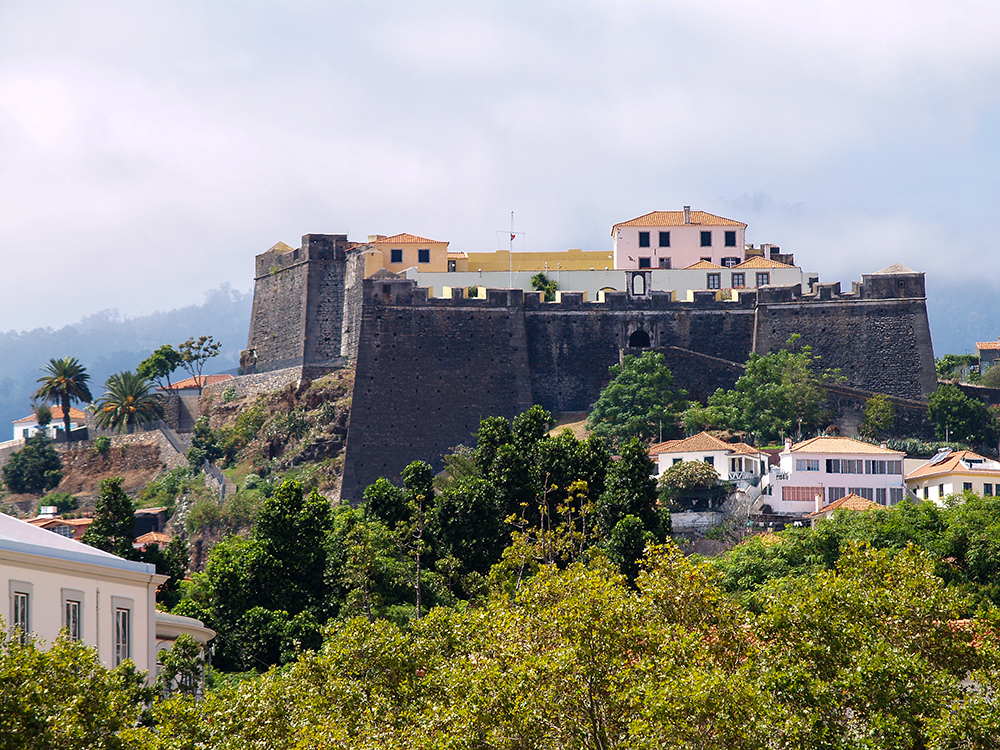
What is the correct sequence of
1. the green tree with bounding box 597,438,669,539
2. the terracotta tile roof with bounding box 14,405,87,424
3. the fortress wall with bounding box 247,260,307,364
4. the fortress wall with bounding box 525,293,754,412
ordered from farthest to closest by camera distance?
the terracotta tile roof with bounding box 14,405,87,424, the fortress wall with bounding box 247,260,307,364, the fortress wall with bounding box 525,293,754,412, the green tree with bounding box 597,438,669,539

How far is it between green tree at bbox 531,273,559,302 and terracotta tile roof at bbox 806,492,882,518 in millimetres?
19476

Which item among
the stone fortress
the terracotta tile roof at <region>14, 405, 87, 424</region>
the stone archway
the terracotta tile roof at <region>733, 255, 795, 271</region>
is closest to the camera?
the stone fortress

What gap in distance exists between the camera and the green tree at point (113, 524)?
42312 mm

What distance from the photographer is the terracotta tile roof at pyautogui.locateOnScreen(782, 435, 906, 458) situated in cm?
5533

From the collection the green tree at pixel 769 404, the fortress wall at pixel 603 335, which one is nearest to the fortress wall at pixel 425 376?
the fortress wall at pixel 603 335

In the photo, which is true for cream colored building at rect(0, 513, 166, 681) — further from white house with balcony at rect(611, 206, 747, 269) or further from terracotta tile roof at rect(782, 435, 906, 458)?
white house with balcony at rect(611, 206, 747, 269)

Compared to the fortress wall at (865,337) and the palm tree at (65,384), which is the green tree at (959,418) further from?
the palm tree at (65,384)

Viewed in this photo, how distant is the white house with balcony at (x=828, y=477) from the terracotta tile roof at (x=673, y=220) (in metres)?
20.5

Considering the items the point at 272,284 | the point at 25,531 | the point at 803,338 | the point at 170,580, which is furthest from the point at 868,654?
the point at 272,284

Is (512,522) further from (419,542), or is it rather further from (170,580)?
(170,580)

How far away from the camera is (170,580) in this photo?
43.2m

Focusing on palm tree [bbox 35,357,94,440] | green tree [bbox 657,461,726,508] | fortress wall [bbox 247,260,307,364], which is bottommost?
green tree [bbox 657,461,726,508]

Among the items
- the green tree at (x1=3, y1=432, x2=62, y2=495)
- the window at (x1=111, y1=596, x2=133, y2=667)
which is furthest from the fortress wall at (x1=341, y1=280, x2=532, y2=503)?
the window at (x1=111, y1=596, x2=133, y2=667)

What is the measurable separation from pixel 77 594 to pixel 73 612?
0.32m
